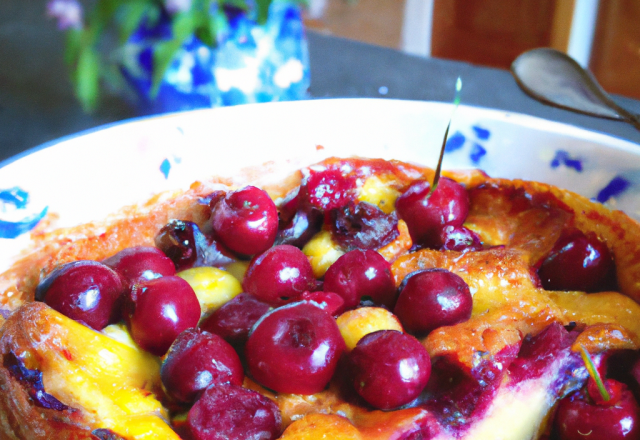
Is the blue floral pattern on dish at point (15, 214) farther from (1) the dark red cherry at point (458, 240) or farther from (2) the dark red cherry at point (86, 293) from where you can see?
(1) the dark red cherry at point (458, 240)

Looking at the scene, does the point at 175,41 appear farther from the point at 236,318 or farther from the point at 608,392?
the point at 608,392

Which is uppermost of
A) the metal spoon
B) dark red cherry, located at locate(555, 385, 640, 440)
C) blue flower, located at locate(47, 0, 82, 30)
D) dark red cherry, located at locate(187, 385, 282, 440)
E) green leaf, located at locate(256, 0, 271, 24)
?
green leaf, located at locate(256, 0, 271, 24)

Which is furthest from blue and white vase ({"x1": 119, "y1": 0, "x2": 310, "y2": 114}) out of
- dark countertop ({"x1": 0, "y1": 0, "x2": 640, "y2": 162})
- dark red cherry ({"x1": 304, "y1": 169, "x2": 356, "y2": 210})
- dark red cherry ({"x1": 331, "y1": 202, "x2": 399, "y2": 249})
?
dark red cherry ({"x1": 331, "y1": 202, "x2": 399, "y2": 249})

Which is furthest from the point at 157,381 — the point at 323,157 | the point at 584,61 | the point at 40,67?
the point at 584,61

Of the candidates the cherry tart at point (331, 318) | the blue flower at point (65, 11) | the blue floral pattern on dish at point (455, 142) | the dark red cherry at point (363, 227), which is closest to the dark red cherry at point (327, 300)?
the cherry tart at point (331, 318)

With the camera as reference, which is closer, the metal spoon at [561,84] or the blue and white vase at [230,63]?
the metal spoon at [561,84]

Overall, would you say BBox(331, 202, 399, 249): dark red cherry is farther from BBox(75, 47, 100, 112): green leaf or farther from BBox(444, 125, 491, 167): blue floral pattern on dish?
BBox(75, 47, 100, 112): green leaf
